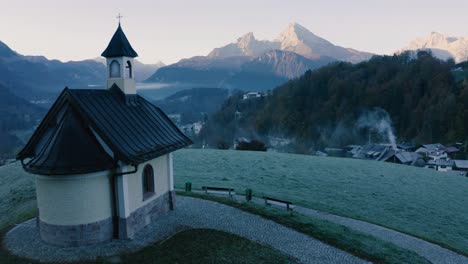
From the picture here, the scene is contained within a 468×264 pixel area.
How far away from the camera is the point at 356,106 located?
108 m

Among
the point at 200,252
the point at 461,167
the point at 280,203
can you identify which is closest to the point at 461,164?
the point at 461,167

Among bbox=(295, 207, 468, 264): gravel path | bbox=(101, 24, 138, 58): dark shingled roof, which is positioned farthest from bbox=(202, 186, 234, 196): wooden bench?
bbox=(101, 24, 138, 58): dark shingled roof

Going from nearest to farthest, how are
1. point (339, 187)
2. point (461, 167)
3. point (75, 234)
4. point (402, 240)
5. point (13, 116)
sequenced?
point (75, 234) < point (402, 240) < point (339, 187) < point (461, 167) < point (13, 116)

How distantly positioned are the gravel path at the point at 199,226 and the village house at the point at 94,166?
498 millimetres

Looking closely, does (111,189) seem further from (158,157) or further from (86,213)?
(158,157)

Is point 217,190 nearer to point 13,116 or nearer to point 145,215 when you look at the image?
point 145,215

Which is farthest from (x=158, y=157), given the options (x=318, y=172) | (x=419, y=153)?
(x=419, y=153)

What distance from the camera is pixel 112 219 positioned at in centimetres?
1475

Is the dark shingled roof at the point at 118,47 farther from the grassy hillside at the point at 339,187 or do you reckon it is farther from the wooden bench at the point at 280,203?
the wooden bench at the point at 280,203

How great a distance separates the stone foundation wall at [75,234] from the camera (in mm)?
13883

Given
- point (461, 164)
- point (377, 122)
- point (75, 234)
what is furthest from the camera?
point (377, 122)

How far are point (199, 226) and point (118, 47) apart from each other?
926 centimetres

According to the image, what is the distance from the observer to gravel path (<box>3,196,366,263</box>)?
1375 cm

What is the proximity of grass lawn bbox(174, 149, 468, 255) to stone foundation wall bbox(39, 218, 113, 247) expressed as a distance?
39.7ft
